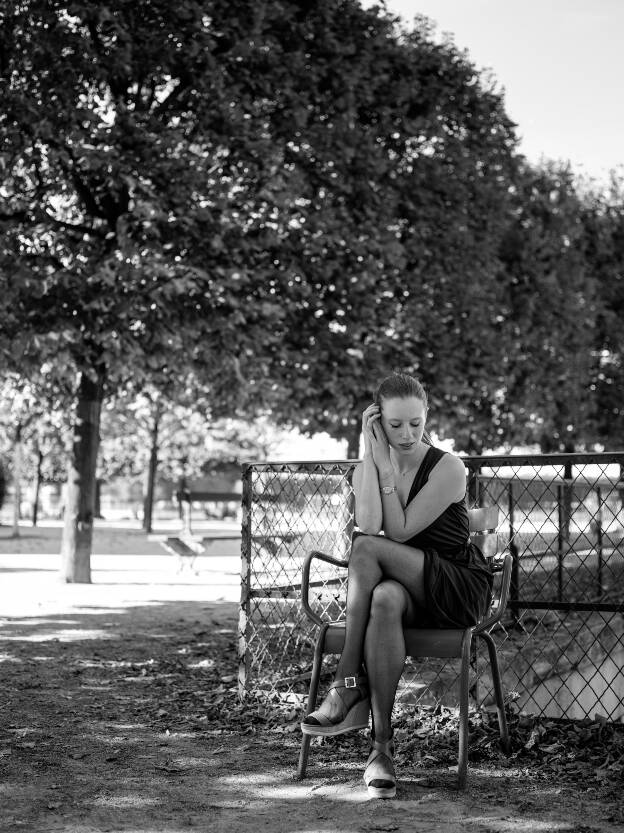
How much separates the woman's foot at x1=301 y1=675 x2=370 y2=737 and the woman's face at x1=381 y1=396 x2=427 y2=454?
1.12 metres

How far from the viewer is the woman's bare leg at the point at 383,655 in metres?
4.77

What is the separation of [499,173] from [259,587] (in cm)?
1485

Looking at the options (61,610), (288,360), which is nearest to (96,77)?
(288,360)

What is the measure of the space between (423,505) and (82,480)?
10498mm

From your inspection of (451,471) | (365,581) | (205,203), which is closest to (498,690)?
(365,581)

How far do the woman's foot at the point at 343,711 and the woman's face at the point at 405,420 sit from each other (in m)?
1.12

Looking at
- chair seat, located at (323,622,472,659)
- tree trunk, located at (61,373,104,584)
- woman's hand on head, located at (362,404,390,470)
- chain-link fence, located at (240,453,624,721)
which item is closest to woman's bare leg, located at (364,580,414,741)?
chair seat, located at (323,622,472,659)

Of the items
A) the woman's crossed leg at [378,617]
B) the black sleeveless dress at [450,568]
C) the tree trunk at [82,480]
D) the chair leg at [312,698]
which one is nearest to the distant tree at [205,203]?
the tree trunk at [82,480]

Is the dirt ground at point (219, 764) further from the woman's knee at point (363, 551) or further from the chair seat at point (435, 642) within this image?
the woman's knee at point (363, 551)

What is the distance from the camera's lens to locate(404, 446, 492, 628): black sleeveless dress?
4.94 m

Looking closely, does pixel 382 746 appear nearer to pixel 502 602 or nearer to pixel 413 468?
pixel 502 602

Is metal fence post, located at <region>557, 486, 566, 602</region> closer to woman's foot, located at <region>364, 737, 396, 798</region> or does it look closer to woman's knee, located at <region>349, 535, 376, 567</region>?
woman's knee, located at <region>349, 535, 376, 567</region>

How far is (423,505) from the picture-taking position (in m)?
5.07

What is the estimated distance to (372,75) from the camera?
17.1 m
